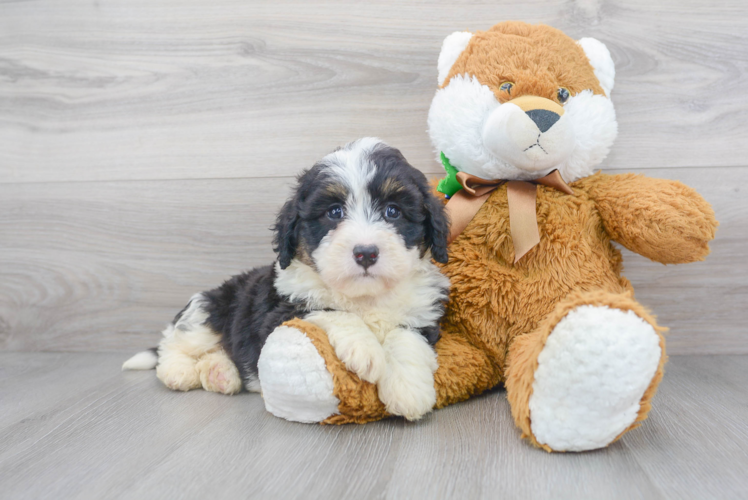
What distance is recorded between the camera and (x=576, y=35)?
6.87 ft

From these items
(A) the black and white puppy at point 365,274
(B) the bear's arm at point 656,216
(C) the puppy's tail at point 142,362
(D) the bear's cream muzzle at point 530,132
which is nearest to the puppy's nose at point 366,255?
(A) the black and white puppy at point 365,274

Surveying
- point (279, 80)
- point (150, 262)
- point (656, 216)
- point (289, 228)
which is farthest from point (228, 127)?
point (656, 216)

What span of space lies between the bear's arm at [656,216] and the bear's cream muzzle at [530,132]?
0.22 metres

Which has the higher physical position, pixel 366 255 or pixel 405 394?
pixel 366 255

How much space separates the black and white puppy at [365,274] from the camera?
1.43m

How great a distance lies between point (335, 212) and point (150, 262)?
1.23 meters

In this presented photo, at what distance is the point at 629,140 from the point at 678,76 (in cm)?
30

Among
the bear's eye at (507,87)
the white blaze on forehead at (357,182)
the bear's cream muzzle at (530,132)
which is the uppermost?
the bear's eye at (507,87)

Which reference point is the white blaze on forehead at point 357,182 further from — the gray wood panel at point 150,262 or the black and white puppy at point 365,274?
the gray wood panel at point 150,262

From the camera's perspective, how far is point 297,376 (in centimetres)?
141

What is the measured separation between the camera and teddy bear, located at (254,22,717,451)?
1463 millimetres

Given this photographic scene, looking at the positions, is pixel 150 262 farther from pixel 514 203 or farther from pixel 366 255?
pixel 514 203

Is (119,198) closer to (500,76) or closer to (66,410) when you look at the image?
(66,410)

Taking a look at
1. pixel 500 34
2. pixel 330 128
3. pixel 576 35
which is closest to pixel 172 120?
pixel 330 128
